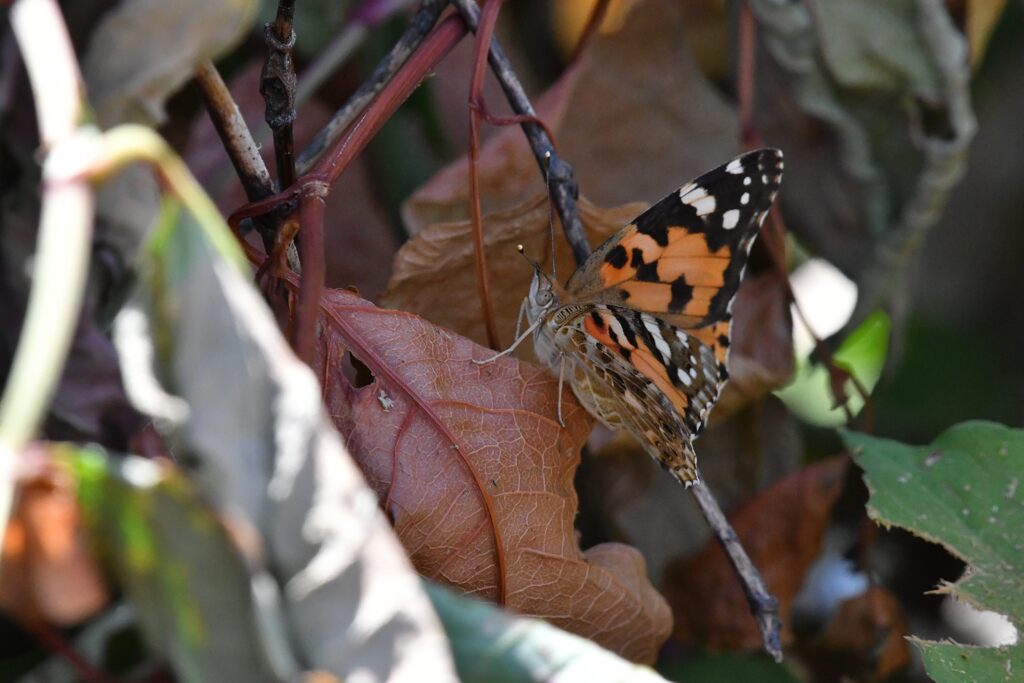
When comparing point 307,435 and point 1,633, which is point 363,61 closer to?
point 1,633

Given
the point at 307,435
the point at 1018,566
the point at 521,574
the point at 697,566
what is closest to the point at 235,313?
the point at 307,435

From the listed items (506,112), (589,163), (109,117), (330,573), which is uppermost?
(109,117)

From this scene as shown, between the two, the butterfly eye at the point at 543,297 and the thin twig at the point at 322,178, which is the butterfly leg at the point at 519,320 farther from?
the thin twig at the point at 322,178

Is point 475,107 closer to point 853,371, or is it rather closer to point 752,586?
point 752,586

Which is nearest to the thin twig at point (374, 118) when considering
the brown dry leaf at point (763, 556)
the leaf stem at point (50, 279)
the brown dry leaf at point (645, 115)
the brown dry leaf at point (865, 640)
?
the leaf stem at point (50, 279)

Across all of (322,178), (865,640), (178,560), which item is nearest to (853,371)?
(865,640)

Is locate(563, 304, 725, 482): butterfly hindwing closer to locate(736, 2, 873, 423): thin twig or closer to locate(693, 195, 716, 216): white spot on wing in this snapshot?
locate(693, 195, 716, 216): white spot on wing

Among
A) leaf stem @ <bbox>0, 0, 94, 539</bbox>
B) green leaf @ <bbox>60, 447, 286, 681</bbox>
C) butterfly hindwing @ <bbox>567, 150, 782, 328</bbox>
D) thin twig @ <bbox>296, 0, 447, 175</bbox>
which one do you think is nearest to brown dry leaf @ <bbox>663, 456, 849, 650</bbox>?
butterfly hindwing @ <bbox>567, 150, 782, 328</bbox>
